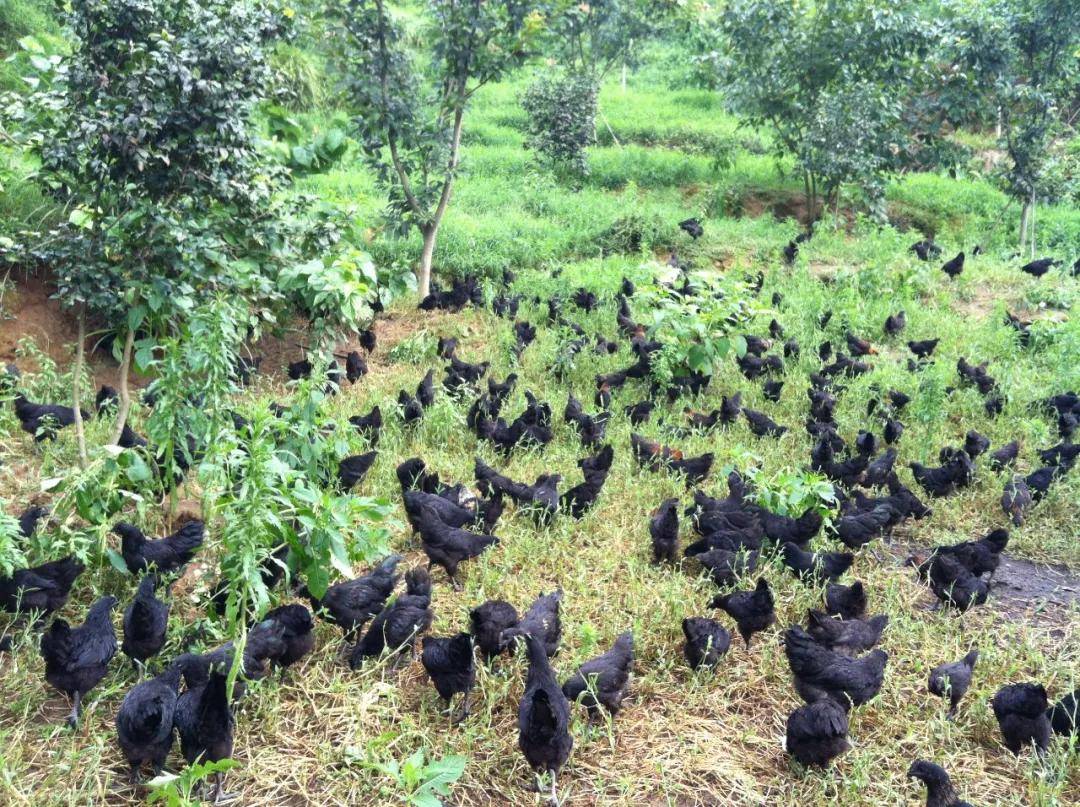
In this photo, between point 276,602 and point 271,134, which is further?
point 271,134

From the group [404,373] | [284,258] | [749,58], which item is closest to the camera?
[284,258]

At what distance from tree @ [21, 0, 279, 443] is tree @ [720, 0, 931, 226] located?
908 cm

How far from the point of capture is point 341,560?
3.62 m

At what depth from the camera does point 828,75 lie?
12961 mm

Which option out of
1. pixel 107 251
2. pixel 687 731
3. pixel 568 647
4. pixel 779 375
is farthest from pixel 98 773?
pixel 779 375

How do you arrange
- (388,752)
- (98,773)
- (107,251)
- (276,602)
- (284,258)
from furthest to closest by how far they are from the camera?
1. (284,258)
2. (107,251)
3. (276,602)
4. (388,752)
5. (98,773)

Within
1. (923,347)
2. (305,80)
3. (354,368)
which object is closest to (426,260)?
(354,368)

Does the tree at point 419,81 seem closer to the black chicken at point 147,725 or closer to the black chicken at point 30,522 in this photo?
the black chicken at point 30,522

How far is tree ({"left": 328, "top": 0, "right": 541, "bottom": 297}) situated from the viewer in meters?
8.57

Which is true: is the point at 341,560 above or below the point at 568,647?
above

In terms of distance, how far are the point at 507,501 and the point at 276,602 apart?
1700mm

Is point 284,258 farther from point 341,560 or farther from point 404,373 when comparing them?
point 341,560

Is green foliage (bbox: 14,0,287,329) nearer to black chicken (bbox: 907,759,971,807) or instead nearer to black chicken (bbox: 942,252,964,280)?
black chicken (bbox: 907,759,971,807)

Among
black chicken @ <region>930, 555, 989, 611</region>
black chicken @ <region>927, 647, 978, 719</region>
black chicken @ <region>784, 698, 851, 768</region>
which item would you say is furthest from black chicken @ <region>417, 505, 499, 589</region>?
black chicken @ <region>930, 555, 989, 611</region>
